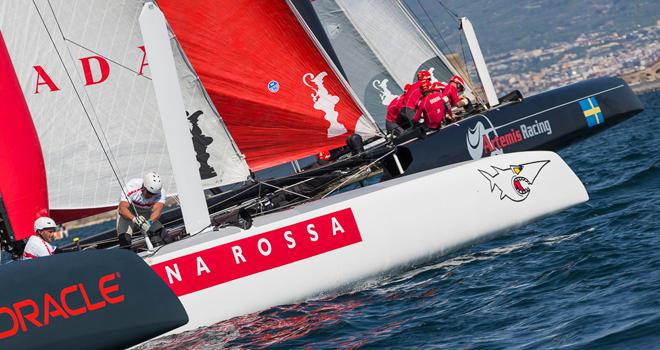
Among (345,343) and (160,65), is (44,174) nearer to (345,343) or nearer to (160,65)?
(160,65)

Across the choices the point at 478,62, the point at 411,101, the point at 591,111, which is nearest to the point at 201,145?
the point at 411,101

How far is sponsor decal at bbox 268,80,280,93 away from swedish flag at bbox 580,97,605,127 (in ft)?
11.8

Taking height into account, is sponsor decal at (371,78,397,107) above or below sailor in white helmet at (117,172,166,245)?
above

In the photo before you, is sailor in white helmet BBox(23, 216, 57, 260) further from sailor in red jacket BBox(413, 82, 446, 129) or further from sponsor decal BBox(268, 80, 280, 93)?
sailor in red jacket BBox(413, 82, 446, 129)

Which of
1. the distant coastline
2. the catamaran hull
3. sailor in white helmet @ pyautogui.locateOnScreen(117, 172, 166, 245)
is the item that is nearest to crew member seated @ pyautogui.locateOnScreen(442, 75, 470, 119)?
the catamaran hull

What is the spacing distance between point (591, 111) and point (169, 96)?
571 centimetres

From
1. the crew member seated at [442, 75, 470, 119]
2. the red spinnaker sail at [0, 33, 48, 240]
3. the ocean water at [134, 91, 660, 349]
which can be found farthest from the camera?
the crew member seated at [442, 75, 470, 119]

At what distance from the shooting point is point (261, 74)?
9.86 m

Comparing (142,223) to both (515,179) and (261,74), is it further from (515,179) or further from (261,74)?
(515,179)

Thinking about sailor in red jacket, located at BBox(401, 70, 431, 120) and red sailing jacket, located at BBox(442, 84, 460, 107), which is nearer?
sailor in red jacket, located at BBox(401, 70, 431, 120)

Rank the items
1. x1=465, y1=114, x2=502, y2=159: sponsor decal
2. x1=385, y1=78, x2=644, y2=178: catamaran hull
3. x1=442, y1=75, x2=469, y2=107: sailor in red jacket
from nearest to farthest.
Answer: x1=385, y1=78, x2=644, y2=178: catamaran hull → x1=465, y1=114, x2=502, y2=159: sponsor decal → x1=442, y1=75, x2=469, y2=107: sailor in red jacket

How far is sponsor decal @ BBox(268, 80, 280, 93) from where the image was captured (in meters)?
9.86

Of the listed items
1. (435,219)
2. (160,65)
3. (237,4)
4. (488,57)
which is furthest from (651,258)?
(488,57)

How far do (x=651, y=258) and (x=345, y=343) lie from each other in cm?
204
